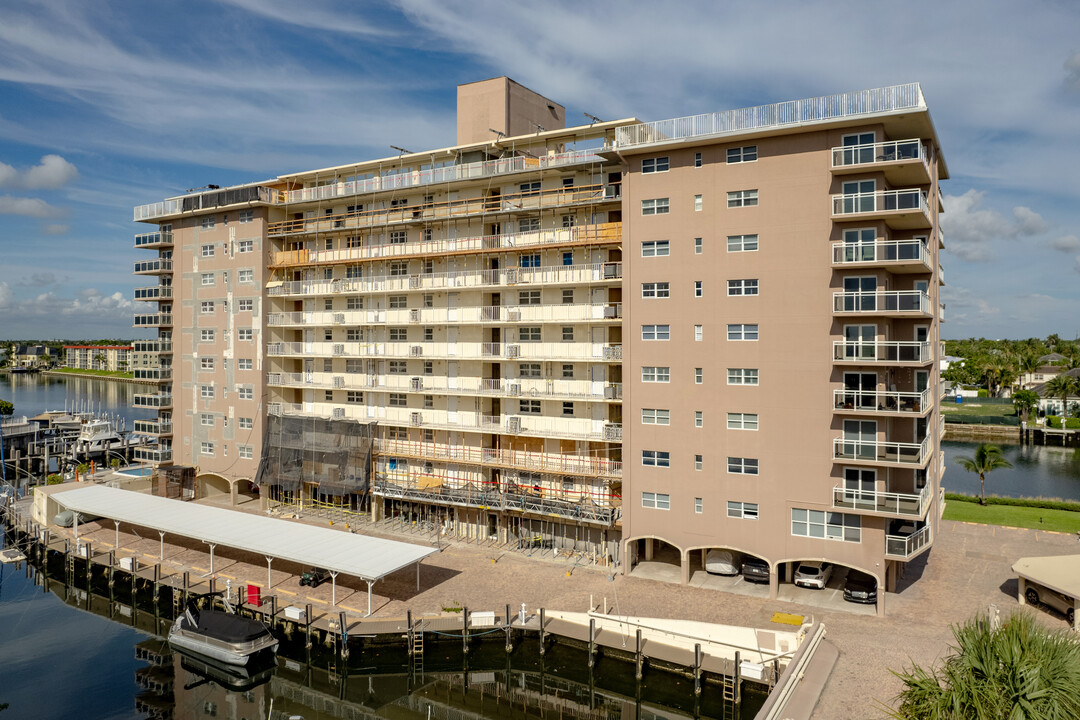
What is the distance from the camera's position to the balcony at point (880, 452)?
3158 cm

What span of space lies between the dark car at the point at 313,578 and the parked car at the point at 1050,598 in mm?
37054

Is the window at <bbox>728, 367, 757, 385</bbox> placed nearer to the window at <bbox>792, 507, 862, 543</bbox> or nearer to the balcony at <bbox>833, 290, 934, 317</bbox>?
the balcony at <bbox>833, 290, 934, 317</bbox>

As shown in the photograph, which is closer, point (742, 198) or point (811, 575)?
point (811, 575)

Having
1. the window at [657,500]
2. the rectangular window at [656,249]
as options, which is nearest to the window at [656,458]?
the window at [657,500]

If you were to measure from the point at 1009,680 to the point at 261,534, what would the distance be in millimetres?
→ 36821

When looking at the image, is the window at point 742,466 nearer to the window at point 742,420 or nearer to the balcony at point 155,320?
the window at point 742,420

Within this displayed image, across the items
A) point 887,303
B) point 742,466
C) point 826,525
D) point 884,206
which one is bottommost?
point 826,525

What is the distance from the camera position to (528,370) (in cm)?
4441

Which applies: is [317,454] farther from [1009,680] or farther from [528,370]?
[1009,680]

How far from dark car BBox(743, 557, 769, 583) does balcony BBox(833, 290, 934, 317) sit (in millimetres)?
14141

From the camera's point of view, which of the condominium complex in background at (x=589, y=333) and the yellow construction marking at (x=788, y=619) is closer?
the yellow construction marking at (x=788, y=619)

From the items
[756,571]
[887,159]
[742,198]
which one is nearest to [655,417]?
[756,571]

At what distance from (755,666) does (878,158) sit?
23788mm


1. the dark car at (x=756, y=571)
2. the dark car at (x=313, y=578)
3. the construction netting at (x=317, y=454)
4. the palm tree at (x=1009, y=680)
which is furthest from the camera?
the construction netting at (x=317, y=454)
